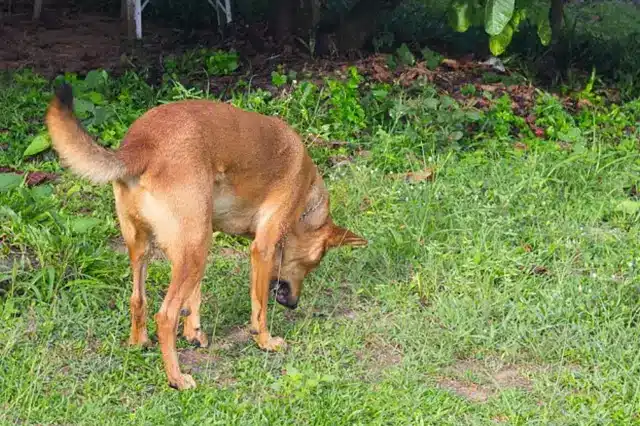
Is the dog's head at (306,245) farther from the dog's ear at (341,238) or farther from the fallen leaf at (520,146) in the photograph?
the fallen leaf at (520,146)

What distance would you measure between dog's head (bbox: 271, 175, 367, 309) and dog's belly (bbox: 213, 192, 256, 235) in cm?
30

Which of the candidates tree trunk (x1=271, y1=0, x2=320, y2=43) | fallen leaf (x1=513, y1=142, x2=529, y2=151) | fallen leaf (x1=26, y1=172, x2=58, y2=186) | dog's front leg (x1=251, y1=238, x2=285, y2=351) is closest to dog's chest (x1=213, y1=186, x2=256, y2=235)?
dog's front leg (x1=251, y1=238, x2=285, y2=351)

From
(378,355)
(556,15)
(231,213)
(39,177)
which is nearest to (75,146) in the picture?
(231,213)

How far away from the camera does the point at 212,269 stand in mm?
6605

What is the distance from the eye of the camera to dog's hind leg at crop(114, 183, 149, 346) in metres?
5.25

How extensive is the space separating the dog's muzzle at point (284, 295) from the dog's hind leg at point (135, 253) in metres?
0.85

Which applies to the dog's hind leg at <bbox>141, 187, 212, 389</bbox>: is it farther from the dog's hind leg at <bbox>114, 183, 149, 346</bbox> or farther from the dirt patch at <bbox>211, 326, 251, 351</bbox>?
the dirt patch at <bbox>211, 326, 251, 351</bbox>

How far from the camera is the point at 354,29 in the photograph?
962 cm

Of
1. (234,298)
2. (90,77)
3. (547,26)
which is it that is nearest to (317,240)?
(234,298)

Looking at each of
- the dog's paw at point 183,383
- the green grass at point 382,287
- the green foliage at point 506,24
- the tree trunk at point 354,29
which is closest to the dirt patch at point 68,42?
the green grass at point 382,287

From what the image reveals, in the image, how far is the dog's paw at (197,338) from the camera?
19.0 feet

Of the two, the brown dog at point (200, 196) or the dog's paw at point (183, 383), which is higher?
the brown dog at point (200, 196)

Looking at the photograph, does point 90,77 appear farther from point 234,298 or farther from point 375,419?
point 375,419

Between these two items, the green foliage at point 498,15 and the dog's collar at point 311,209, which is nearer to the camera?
the dog's collar at point 311,209
